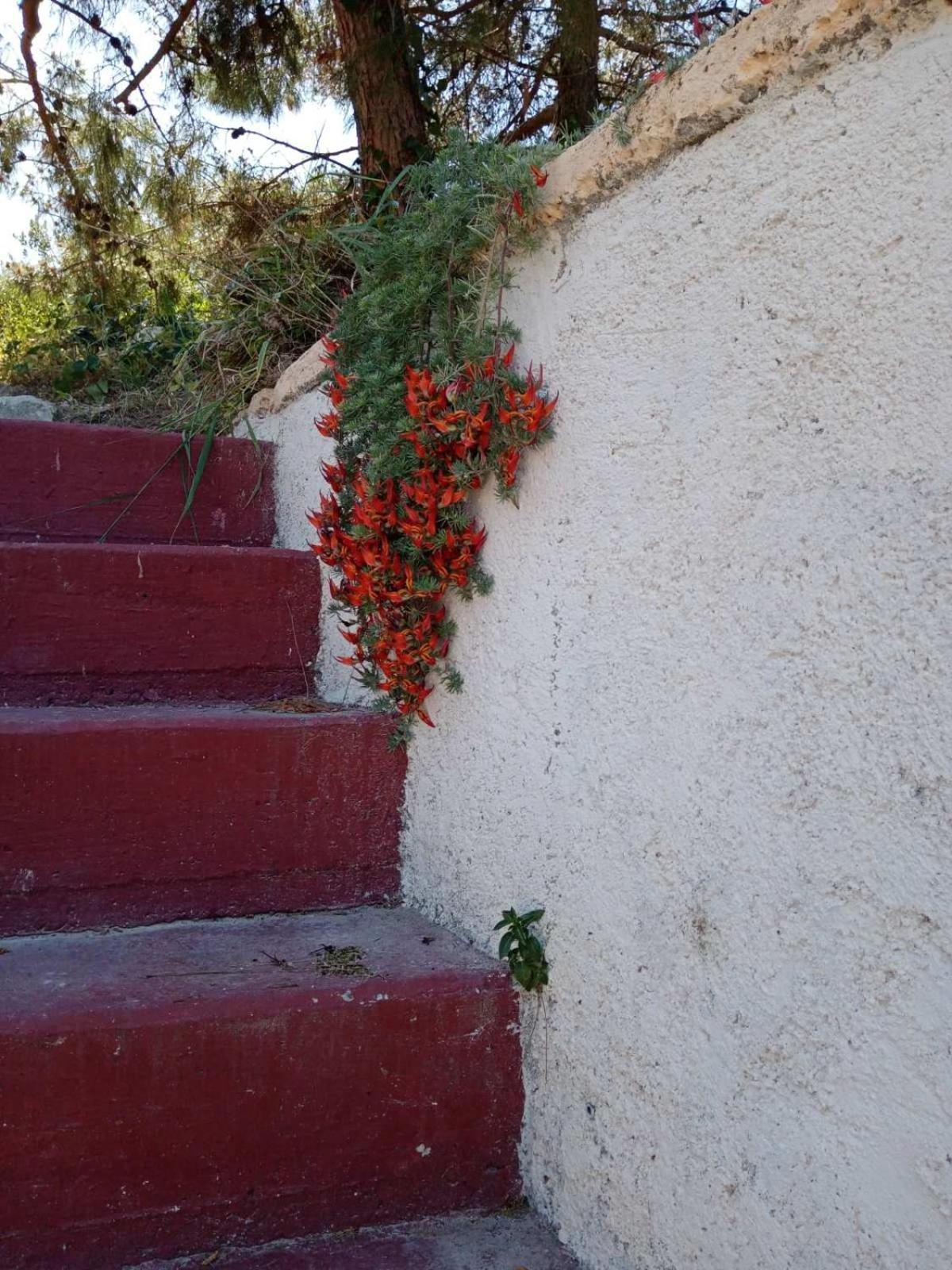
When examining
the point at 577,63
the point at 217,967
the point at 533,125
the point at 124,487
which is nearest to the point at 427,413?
the point at 217,967

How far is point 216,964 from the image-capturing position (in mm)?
1654

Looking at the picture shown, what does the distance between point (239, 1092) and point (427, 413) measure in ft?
3.24

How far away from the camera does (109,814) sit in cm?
182

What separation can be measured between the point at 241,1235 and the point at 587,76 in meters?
3.20

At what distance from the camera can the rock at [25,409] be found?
130 inches

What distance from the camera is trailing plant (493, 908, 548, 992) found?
5.26ft

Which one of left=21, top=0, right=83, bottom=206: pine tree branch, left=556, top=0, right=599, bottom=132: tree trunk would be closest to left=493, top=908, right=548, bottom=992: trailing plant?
left=556, top=0, right=599, bottom=132: tree trunk

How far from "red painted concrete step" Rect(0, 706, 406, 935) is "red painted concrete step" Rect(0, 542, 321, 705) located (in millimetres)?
161

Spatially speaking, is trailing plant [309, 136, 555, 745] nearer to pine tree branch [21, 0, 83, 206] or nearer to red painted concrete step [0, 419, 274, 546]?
red painted concrete step [0, 419, 274, 546]

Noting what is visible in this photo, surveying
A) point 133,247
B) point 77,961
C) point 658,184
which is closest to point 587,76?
point 133,247

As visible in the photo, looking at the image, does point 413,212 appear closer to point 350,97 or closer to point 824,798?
point 824,798

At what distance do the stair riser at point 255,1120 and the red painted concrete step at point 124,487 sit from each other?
1321 mm

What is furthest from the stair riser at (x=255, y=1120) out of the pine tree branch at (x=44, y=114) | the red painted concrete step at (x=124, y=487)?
the pine tree branch at (x=44, y=114)

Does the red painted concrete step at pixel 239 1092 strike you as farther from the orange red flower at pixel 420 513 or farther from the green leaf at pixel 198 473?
the green leaf at pixel 198 473
